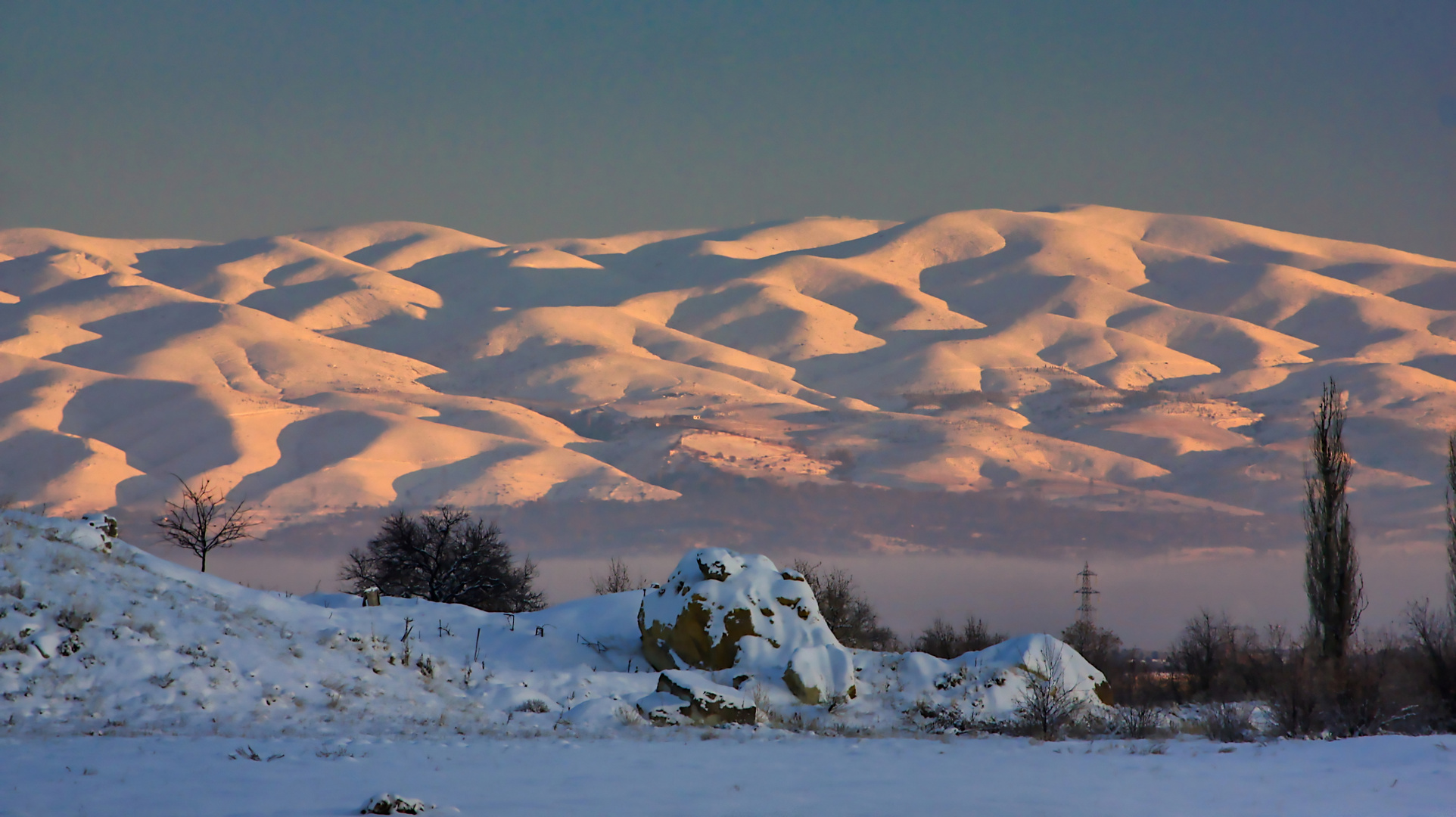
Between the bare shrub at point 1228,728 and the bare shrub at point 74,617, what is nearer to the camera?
the bare shrub at point 1228,728

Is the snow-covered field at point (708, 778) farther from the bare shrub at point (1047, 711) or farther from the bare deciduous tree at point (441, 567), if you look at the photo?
the bare deciduous tree at point (441, 567)

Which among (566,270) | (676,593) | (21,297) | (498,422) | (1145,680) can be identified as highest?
(566,270)

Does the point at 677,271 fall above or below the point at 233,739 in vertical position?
above

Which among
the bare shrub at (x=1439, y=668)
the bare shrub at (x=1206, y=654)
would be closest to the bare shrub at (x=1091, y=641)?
the bare shrub at (x=1206, y=654)

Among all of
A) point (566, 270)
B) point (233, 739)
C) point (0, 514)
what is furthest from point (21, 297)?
point (233, 739)

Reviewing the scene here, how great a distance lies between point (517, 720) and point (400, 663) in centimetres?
442

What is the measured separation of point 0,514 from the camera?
2317 centimetres

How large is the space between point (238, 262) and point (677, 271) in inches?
2802

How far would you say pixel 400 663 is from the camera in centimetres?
2175

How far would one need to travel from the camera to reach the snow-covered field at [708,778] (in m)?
10.3

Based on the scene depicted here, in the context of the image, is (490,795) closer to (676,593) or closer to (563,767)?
(563,767)

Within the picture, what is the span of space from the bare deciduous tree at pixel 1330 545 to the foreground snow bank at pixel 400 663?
285 inches

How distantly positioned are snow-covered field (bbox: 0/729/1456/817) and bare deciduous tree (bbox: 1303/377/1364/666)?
1611 centimetres

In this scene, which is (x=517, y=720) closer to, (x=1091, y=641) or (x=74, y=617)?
(x=74, y=617)
